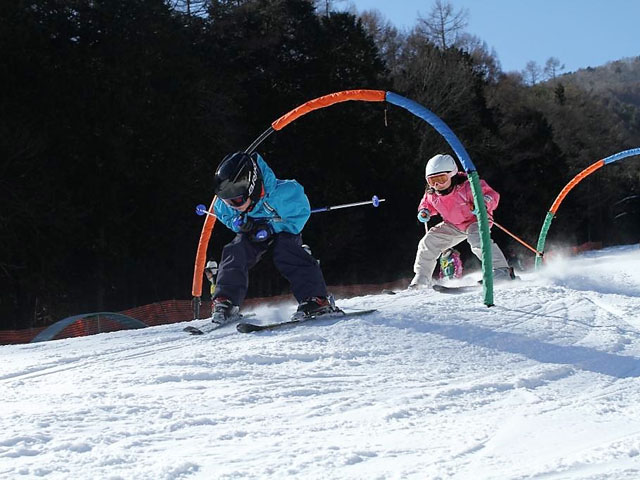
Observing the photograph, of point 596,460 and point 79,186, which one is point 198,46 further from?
point 596,460

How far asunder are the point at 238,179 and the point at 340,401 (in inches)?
107

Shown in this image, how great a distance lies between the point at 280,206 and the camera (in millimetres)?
6055

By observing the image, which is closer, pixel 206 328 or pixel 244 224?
pixel 206 328

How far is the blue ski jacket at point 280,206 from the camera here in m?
6.05

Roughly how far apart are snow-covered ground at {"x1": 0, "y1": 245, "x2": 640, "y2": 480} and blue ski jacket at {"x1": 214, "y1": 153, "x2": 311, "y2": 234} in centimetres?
101

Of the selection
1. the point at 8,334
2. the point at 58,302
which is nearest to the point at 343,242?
the point at 58,302

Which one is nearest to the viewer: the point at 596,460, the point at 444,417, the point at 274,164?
the point at 596,460

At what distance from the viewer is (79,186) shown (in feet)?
62.5

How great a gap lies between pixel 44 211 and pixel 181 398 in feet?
49.8

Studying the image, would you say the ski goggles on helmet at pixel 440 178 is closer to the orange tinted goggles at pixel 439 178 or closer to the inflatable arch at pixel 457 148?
the orange tinted goggles at pixel 439 178

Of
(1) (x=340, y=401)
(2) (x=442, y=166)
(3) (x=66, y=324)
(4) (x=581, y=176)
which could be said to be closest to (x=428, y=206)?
(2) (x=442, y=166)

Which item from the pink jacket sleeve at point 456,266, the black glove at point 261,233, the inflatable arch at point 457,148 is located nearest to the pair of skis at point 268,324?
the black glove at point 261,233

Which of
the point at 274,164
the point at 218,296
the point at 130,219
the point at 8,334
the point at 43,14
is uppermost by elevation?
the point at 43,14

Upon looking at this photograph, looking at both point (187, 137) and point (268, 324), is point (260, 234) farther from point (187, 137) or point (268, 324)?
point (187, 137)
